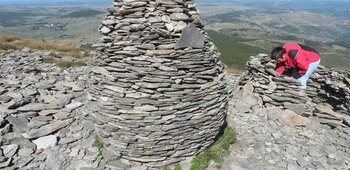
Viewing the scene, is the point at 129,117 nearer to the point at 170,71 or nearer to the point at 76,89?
the point at 170,71

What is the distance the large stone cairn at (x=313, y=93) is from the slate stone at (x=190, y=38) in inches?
195

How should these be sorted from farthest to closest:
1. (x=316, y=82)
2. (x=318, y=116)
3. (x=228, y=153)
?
(x=316, y=82)
(x=318, y=116)
(x=228, y=153)

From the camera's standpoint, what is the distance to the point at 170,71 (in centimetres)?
782

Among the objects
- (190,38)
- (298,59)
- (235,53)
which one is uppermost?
(190,38)

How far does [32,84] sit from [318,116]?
9971mm

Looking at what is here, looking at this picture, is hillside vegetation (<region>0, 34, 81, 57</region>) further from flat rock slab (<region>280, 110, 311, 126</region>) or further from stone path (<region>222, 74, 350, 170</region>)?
flat rock slab (<region>280, 110, 311, 126</region>)

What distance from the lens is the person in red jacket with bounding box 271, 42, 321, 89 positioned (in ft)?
37.2

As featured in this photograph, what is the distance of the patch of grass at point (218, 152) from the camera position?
8.43m

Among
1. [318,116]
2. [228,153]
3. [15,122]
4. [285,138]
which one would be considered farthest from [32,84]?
[318,116]

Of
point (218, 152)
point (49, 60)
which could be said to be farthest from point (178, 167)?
point (49, 60)

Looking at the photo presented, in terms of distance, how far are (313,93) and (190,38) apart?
648 centimetres

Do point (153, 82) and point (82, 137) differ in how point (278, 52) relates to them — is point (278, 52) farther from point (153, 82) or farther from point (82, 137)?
point (82, 137)

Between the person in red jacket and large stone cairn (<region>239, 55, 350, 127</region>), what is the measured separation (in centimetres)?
33

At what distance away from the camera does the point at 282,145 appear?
9.77 metres
